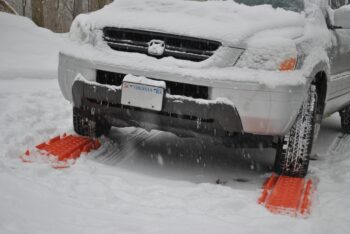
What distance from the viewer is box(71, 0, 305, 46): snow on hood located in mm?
3463

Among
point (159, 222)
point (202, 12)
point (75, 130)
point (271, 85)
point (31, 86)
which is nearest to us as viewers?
point (159, 222)

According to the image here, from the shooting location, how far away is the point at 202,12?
12.4 feet

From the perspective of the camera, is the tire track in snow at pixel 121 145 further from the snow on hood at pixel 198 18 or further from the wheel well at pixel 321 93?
the wheel well at pixel 321 93

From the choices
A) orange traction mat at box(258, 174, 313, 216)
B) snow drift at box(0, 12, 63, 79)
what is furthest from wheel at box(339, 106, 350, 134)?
snow drift at box(0, 12, 63, 79)

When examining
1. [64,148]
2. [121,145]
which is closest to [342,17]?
[121,145]

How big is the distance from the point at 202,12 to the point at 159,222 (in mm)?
1849

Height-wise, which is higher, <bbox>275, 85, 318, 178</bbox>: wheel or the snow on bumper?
the snow on bumper

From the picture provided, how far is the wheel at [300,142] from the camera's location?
146 inches

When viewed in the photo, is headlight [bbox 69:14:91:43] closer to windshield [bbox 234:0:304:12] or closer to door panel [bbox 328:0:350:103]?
windshield [bbox 234:0:304:12]

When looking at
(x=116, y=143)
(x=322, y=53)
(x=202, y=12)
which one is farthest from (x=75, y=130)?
(x=322, y=53)

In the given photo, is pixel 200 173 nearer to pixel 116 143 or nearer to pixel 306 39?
pixel 116 143

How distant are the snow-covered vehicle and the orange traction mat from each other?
187 millimetres

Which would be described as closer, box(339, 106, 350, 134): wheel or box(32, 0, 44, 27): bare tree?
box(339, 106, 350, 134): wheel

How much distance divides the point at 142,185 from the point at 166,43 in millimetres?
1080
